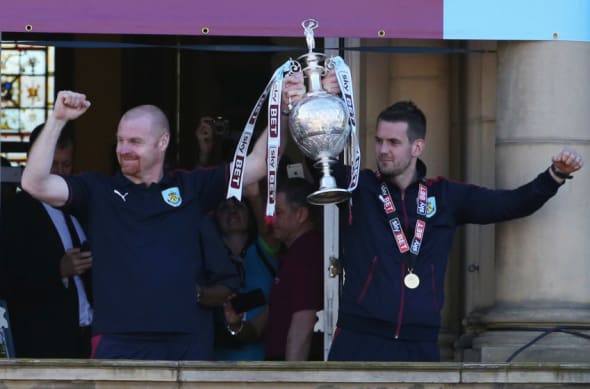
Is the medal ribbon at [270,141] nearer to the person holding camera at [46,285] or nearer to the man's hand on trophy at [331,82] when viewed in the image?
the man's hand on trophy at [331,82]

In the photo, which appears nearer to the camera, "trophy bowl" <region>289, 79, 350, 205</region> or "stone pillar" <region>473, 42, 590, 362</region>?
"trophy bowl" <region>289, 79, 350, 205</region>

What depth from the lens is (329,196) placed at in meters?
7.97

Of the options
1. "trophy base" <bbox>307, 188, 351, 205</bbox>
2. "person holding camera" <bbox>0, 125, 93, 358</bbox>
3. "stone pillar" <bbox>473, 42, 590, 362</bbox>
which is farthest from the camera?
"person holding camera" <bbox>0, 125, 93, 358</bbox>

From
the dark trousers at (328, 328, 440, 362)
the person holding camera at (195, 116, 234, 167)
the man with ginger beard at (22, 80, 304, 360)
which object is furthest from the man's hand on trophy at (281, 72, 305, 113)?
the person holding camera at (195, 116, 234, 167)

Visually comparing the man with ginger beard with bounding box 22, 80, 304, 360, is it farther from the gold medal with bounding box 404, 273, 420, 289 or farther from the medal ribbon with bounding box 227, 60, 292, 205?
the gold medal with bounding box 404, 273, 420, 289

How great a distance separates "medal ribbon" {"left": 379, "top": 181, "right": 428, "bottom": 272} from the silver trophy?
0.63 metres

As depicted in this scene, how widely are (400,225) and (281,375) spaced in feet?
4.19

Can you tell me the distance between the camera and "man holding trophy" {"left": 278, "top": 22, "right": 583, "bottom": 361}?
8508mm

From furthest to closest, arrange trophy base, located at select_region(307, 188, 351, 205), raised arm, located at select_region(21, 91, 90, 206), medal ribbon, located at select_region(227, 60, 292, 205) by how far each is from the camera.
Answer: medal ribbon, located at select_region(227, 60, 292, 205) < raised arm, located at select_region(21, 91, 90, 206) < trophy base, located at select_region(307, 188, 351, 205)

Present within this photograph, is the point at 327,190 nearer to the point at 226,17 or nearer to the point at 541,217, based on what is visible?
the point at 226,17

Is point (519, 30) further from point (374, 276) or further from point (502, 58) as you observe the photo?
point (374, 276)

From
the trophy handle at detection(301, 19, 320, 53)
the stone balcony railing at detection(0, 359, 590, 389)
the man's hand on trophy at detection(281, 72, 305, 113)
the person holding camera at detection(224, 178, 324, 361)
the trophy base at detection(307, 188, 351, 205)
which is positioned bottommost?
the stone balcony railing at detection(0, 359, 590, 389)

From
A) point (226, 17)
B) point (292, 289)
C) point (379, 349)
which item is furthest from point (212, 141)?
point (379, 349)

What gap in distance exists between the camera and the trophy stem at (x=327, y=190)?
7.92 metres
